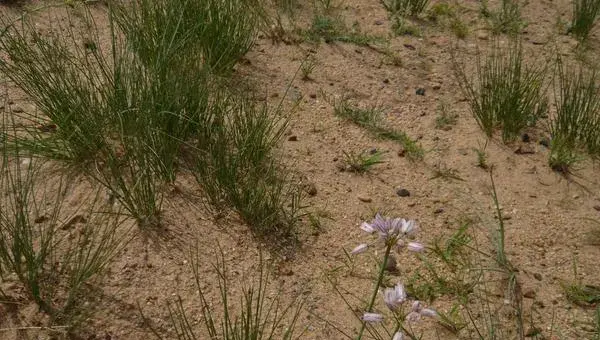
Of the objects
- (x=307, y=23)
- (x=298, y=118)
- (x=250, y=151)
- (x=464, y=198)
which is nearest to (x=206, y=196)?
(x=250, y=151)

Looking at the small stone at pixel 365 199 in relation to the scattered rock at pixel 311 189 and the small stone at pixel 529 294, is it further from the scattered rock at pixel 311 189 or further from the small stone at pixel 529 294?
the small stone at pixel 529 294

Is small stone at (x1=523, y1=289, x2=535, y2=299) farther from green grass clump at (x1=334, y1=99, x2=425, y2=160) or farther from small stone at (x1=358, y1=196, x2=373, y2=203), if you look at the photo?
green grass clump at (x1=334, y1=99, x2=425, y2=160)

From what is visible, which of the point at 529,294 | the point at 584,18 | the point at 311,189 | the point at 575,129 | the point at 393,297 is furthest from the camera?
the point at 584,18

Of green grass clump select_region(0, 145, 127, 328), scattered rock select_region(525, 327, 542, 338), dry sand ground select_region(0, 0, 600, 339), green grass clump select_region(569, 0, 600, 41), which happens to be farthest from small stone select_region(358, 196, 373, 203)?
green grass clump select_region(569, 0, 600, 41)

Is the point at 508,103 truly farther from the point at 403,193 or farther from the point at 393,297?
the point at 393,297

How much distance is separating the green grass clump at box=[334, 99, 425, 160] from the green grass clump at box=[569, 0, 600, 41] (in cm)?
162

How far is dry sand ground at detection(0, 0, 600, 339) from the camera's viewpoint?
2387 millimetres

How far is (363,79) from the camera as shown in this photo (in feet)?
12.6

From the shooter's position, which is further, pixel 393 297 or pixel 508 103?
pixel 508 103

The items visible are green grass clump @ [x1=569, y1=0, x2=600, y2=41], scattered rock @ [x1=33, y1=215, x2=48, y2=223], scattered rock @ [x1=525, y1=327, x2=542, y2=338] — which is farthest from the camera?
green grass clump @ [x1=569, y1=0, x2=600, y2=41]

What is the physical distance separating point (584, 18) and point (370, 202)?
2220 mm

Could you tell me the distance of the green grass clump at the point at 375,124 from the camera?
129 inches

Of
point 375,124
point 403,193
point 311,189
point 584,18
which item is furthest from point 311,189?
point 584,18

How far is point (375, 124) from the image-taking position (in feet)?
11.3
